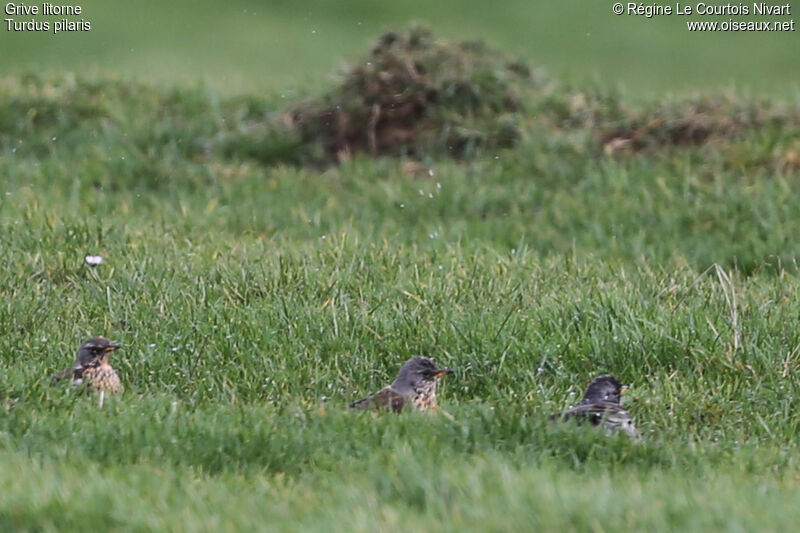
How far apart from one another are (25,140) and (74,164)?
3.74 ft

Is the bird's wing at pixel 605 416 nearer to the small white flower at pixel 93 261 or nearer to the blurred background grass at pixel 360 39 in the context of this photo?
the small white flower at pixel 93 261

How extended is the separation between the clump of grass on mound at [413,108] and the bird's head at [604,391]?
6.20m

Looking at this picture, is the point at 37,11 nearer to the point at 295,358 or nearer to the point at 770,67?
the point at 770,67

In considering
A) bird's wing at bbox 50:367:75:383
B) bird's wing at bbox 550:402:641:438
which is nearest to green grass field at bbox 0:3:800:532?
bird's wing at bbox 50:367:75:383

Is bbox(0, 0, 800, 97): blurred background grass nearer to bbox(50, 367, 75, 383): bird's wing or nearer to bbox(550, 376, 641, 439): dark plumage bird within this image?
bbox(50, 367, 75, 383): bird's wing

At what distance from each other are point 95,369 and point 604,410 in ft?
7.51

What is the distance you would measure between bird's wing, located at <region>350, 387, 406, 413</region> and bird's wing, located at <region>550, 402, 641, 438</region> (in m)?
0.68

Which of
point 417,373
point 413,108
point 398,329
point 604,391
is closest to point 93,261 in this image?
point 398,329

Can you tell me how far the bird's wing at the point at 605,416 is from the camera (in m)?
5.69

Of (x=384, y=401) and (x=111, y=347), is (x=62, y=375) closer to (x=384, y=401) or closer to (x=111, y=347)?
(x=111, y=347)

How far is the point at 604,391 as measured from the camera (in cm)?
593

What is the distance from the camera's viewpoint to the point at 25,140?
1269 cm

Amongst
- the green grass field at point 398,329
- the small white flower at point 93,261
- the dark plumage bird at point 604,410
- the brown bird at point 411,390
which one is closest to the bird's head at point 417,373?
the brown bird at point 411,390

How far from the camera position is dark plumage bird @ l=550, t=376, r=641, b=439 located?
225 inches
